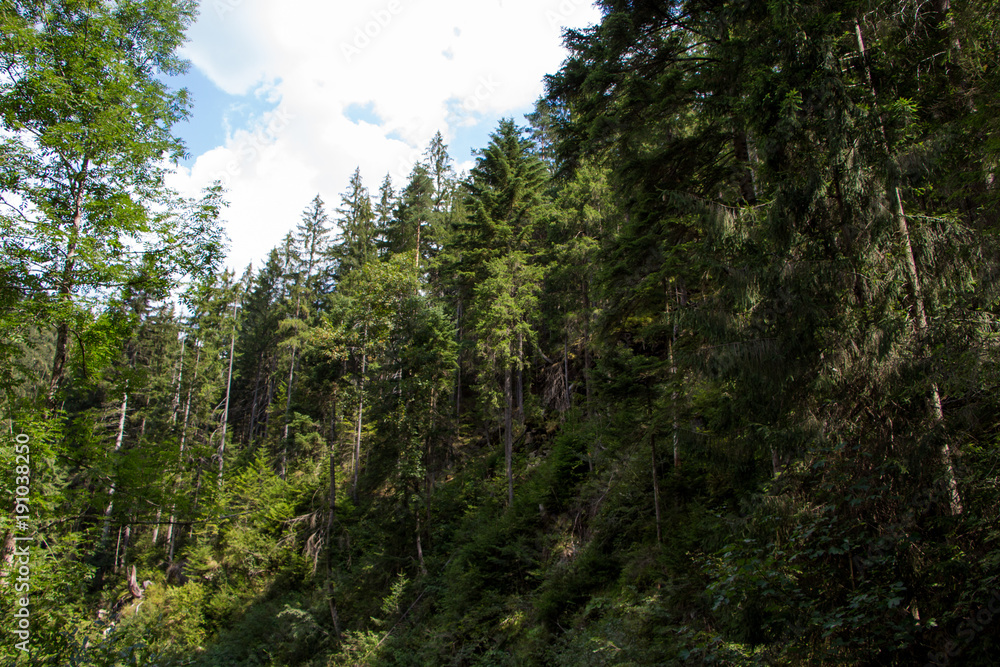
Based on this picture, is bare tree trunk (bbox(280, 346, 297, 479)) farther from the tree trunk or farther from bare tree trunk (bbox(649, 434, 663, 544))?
bare tree trunk (bbox(649, 434, 663, 544))

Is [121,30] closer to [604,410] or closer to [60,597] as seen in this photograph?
[60,597]

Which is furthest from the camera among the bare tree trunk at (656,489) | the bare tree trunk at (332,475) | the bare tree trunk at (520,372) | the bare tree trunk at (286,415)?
the bare tree trunk at (286,415)

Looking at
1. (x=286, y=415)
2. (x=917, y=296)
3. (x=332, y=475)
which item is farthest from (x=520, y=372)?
(x=286, y=415)

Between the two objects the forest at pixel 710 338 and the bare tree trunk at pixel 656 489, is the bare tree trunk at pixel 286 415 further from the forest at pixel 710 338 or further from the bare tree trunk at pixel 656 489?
the bare tree trunk at pixel 656 489

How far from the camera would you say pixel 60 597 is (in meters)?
6.55

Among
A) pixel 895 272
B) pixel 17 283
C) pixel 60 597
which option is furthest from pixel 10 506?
pixel 895 272

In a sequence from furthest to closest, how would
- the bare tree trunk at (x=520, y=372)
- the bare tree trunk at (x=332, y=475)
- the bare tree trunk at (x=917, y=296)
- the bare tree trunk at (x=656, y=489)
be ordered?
the bare tree trunk at (x=520, y=372) → the bare tree trunk at (x=332, y=475) → the bare tree trunk at (x=656, y=489) → the bare tree trunk at (x=917, y=296)

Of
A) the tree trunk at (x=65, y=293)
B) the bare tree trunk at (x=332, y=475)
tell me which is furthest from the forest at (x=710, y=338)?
the bare tree trunk at (x=332, y=475)

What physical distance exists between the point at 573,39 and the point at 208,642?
24.0m

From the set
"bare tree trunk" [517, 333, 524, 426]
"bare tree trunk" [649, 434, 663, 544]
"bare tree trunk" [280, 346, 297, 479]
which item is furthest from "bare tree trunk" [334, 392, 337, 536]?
"bare tree trunk" [649, 434, 663, 544]

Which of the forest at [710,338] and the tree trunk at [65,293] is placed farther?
the tree trunk at [65,293]

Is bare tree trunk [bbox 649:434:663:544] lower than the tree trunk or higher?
lower

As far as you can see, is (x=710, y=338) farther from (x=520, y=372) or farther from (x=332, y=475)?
(x=332, y=475)

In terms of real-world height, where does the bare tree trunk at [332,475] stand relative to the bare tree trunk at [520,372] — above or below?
below
